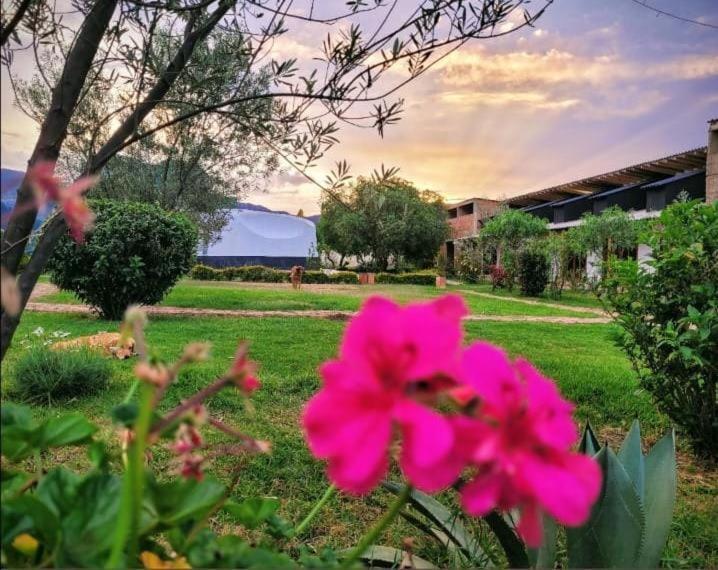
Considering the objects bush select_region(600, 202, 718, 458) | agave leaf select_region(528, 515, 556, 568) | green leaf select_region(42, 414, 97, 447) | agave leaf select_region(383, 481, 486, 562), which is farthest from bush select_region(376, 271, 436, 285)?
green leaf select_region(42, 414, 97, 447)

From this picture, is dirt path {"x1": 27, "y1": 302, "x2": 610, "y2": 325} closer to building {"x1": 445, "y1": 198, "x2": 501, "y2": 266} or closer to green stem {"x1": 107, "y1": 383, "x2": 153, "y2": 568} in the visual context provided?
green stem {"x1": 107, "y1": 383, "x2": 153, "y2": 568}

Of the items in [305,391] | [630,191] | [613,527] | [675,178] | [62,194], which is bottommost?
[305,391]

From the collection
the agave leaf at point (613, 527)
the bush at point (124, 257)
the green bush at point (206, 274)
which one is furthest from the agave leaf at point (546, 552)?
the green bush at point (206, 274)

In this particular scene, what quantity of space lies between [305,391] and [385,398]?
4241 millimetres

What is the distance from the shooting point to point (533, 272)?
1741 centimetres

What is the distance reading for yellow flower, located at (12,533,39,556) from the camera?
20.3 inches

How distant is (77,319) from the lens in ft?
27.3

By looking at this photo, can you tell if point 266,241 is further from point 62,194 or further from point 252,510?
point 62,194

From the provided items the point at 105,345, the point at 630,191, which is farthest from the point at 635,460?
the point at 630,191

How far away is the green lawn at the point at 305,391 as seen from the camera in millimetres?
2502

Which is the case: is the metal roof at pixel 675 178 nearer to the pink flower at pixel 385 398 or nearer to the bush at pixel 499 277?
the bush at pixel 499 277

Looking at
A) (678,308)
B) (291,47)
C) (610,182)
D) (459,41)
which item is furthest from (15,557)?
(610,182)

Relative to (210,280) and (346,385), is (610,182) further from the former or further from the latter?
(346,385)

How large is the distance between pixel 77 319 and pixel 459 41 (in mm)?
8187
